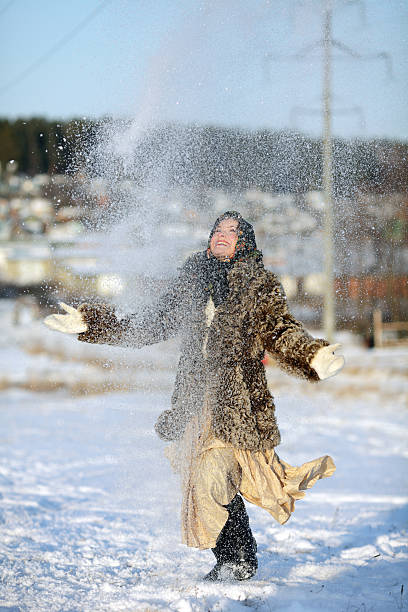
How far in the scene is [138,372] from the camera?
14672 millimetres

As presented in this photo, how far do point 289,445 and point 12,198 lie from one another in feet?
203

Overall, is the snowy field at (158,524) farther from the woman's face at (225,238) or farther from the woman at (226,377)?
the woman's face at (225,238)

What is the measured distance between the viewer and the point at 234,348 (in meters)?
3.07

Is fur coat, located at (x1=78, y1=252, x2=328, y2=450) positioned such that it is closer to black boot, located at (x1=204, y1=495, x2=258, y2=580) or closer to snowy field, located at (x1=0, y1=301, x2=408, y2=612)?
black boot, located at (x1=204, y1=495, x2=258, y2=580)

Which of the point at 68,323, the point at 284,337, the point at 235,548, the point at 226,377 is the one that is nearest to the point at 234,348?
the point at 226,377

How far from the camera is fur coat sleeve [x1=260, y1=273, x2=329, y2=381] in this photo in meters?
2.87

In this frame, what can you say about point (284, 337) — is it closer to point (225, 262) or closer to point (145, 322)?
point (225, 262)

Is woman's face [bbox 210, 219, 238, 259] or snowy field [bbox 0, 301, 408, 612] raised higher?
woman's face [bbox 210, 219, 238, 259]

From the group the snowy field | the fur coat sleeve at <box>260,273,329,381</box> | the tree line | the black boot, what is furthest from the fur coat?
the tree line

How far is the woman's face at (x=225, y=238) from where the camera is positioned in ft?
10.6

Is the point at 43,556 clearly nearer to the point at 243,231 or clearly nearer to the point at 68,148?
the point at 243,231

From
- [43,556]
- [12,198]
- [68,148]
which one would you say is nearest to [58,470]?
[43,556]

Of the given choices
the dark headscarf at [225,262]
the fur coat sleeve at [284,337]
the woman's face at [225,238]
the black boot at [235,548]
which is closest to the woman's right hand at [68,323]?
the dark headscarf at [225,262]

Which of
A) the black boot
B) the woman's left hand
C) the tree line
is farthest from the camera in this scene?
the tree line
